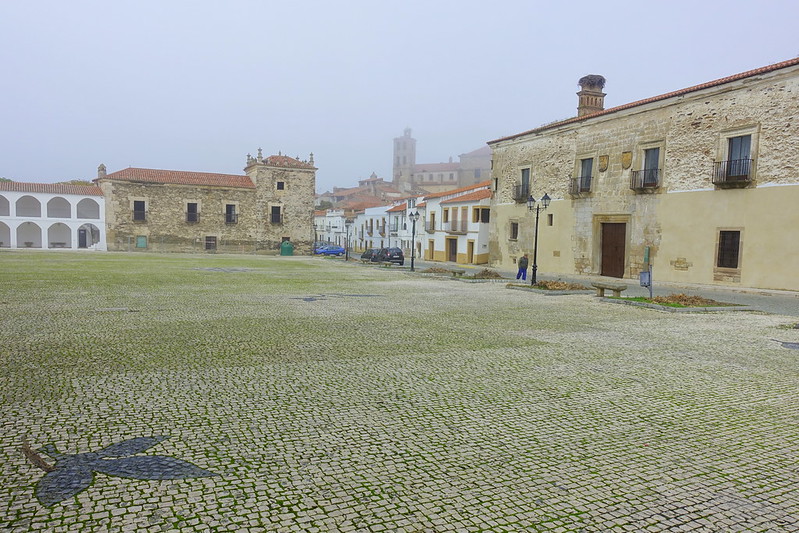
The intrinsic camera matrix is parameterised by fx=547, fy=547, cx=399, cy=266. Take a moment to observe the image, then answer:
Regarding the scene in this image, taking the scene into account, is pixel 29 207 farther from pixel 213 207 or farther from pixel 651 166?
pixel 651 166

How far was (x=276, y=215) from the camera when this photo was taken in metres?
53.7

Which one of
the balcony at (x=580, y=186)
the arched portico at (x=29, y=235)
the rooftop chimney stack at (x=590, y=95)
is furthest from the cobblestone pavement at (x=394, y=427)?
the arched portico at (x=29, y=235)

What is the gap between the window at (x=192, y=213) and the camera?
50809 millimetres

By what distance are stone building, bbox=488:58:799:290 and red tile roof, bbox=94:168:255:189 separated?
30.5 m

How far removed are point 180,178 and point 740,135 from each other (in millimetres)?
45545

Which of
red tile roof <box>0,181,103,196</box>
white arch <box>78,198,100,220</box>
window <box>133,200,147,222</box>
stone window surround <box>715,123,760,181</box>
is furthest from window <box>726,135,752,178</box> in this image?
white arch <box>78,198,100,220</box>

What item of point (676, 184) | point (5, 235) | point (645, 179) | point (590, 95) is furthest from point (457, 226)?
point (5, 235)

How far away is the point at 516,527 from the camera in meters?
3.00

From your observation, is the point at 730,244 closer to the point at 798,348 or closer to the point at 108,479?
the point at 798,348

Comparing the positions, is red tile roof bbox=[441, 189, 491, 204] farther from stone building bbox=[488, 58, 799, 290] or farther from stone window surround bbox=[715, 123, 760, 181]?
stone window surround bbox=[715, 123, 760, 181]

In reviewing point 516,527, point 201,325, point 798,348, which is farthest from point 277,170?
point 516,527

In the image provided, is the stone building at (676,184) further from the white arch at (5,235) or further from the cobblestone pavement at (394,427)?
the white arch at (5,235)

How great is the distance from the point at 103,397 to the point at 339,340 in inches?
148

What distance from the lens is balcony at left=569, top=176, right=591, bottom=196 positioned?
87.2 ft
